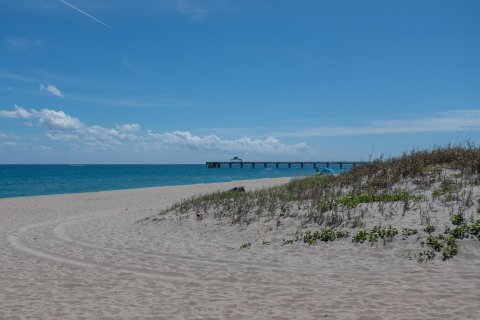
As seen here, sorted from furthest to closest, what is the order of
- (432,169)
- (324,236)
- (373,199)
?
(432,169) → (373,199) → (324,236)

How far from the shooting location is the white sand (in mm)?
6840

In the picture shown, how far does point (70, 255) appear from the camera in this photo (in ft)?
38.2

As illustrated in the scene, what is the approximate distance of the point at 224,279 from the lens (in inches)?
353

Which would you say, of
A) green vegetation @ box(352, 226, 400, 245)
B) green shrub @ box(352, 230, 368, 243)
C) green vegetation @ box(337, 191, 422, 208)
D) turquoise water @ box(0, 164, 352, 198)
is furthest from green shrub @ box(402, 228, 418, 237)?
turquoise water @ box(0, 164, 352, 198)

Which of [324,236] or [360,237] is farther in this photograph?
[324,236]

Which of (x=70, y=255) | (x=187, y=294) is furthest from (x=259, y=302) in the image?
(x=70, y=255)

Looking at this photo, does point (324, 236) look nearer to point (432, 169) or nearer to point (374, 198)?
Result: point (374, 198)

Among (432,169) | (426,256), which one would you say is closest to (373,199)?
(432,169)

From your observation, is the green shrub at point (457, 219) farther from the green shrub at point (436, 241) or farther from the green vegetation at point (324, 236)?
the green vegetation at point (324, 236)

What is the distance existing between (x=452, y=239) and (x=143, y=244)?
320 inches

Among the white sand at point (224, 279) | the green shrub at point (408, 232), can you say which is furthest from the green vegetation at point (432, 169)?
the white sand at point (224, 279)

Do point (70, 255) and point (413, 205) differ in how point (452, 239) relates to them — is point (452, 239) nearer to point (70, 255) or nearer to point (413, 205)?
point (413, 205)

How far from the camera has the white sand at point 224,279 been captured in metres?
6.84

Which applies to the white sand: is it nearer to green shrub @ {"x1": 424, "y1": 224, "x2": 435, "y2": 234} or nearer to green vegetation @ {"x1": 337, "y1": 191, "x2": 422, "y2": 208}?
green shrub @ {"x1": 424, "y1": 224, "x2": 435, "y2": 234}
